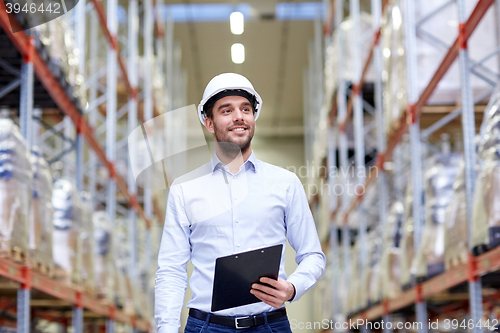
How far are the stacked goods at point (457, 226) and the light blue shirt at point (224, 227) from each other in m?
2.89

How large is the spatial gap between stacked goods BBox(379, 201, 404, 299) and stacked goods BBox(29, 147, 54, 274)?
12.1ft

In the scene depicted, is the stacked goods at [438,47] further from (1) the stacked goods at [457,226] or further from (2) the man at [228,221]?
(2) the man at [228,221]

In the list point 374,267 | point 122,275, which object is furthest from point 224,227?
point 122,275

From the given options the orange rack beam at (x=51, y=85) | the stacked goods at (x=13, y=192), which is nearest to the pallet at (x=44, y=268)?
the stacked goods at (x=13, y=192)

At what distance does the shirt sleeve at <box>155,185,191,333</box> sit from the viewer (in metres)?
2.16

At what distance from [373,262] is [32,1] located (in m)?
5.52

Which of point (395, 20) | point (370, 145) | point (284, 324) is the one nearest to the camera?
point (284, 324)

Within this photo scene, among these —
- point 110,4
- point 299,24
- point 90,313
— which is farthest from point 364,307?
point 299,24

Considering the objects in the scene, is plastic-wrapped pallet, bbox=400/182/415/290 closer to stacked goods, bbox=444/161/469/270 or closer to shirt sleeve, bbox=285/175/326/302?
stacked goods, bbox=444/161/469/270

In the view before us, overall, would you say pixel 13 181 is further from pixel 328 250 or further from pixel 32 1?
pixel 328 250

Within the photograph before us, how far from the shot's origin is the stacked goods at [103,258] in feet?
25.8

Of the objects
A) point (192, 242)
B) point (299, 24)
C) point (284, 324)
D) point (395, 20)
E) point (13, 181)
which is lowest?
point (284, 324)

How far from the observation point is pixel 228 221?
2.23 metres

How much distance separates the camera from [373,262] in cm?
890
